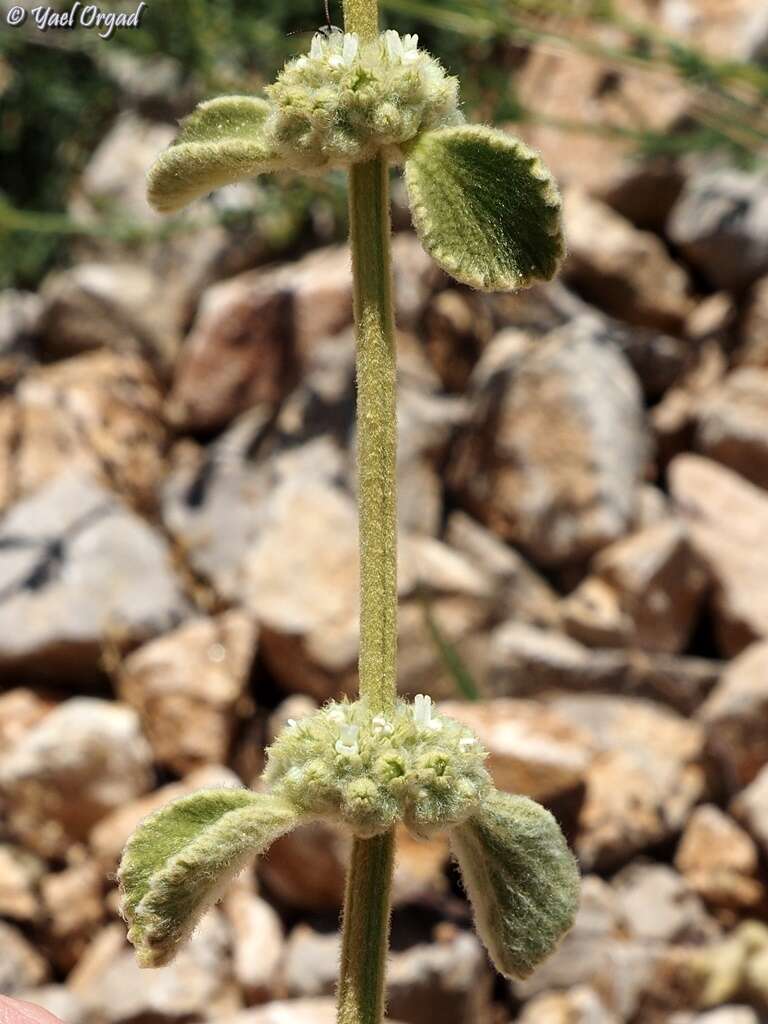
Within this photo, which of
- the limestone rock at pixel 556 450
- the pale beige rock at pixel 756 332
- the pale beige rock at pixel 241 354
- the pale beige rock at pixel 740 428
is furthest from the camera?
the pale beige rock at pixel 241 354

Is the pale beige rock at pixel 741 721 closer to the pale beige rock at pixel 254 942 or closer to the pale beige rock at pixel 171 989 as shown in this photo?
the pale beige rock at pixel 254 942

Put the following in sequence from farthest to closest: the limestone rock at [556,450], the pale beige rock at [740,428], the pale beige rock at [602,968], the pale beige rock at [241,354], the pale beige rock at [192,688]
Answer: the pale beige rock at [241,354], the pale beige rock at [740,428], the limestone rock at [556,450], the pale beige rock at [192,688], the pale beige rock at [602,968]

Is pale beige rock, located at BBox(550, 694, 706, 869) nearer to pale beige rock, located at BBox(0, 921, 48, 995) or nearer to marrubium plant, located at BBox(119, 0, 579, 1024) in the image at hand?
pale beige rock, located at BBox(0, 921, 48, 995)

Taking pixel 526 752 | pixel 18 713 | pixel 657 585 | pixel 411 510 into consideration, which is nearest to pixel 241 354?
pixel 411 510

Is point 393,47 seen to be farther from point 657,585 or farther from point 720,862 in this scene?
point 657,585

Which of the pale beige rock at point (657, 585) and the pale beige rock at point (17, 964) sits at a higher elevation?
the pale beige rock at point (657, 585)

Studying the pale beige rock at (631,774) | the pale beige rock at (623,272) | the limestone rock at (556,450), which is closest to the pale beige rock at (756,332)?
the pale beige rock at (623,272)

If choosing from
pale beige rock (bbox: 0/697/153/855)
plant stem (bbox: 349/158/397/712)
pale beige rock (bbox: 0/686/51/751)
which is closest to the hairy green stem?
plant stem (bbox: 349/158/397/712)
